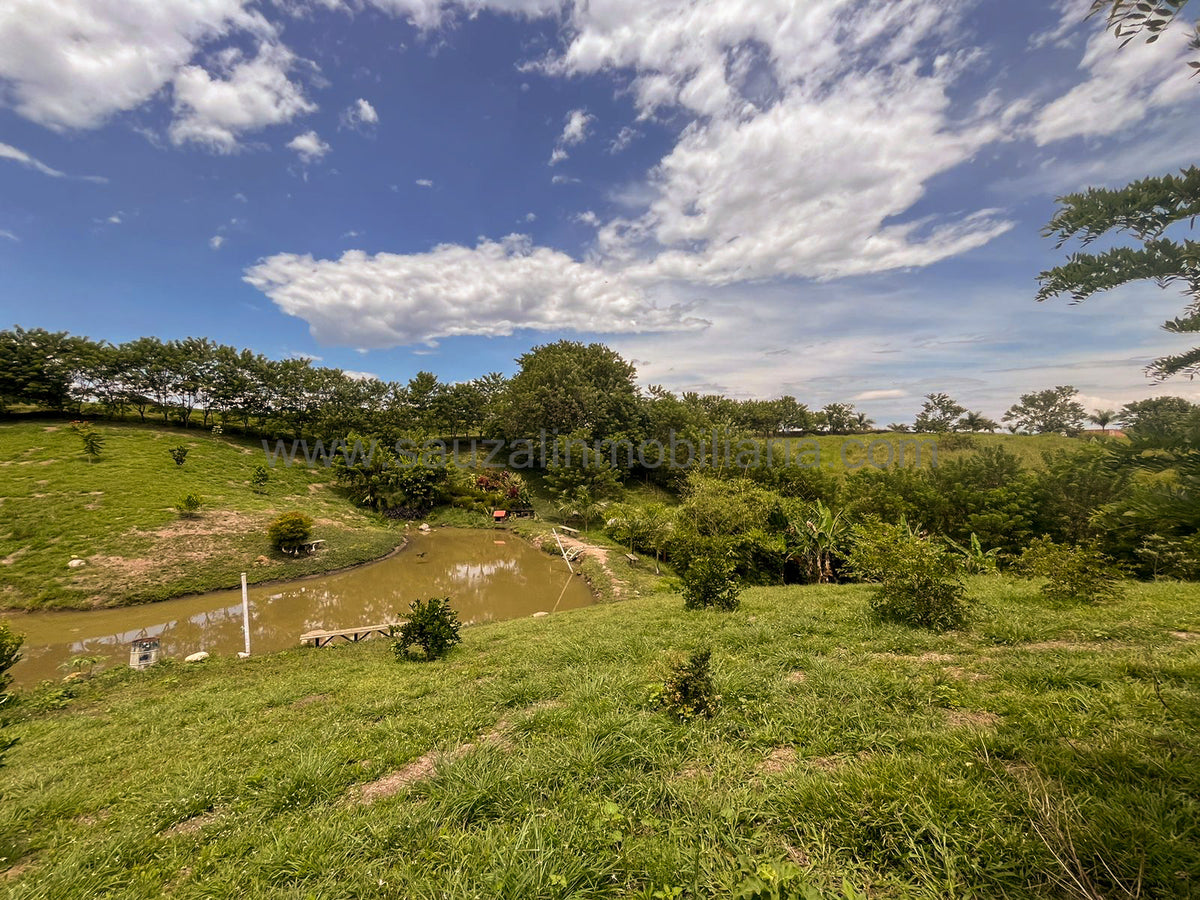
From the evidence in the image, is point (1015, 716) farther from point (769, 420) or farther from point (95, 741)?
point (769, 420)

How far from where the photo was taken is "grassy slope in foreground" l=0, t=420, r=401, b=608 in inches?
528

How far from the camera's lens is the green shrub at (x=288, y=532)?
1703 cm

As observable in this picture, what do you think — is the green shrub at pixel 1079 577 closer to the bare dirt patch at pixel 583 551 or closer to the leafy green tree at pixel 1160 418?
the leafy green tree at pixel 1160 418

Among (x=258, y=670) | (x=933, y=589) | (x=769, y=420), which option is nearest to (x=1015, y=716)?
(x=933, y=589)

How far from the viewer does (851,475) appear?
18.3 m

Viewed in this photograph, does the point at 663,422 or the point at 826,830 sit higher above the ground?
the point at 663,422

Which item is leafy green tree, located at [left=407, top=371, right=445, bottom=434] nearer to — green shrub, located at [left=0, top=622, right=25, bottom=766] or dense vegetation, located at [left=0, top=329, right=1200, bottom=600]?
dense vegetation, located at [left=0, top=329, right=1200, bottom=600]

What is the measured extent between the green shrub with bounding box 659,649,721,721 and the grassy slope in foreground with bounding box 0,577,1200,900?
217 millimetres

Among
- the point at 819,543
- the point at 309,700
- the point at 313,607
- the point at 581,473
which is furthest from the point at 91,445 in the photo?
the point at 819,543

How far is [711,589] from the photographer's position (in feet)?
31.3

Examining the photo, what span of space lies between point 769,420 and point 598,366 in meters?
23.6

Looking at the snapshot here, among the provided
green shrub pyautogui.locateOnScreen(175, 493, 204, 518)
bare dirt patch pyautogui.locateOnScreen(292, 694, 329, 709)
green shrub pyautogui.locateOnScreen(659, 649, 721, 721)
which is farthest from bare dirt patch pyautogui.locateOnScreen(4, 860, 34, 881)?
green shrub pyautogui.locateOnScreen(175, 493, 204, 518)

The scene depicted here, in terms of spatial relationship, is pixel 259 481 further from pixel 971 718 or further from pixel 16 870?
pixel 971 718

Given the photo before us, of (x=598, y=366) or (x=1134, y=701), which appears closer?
(x=1134, y=701)
